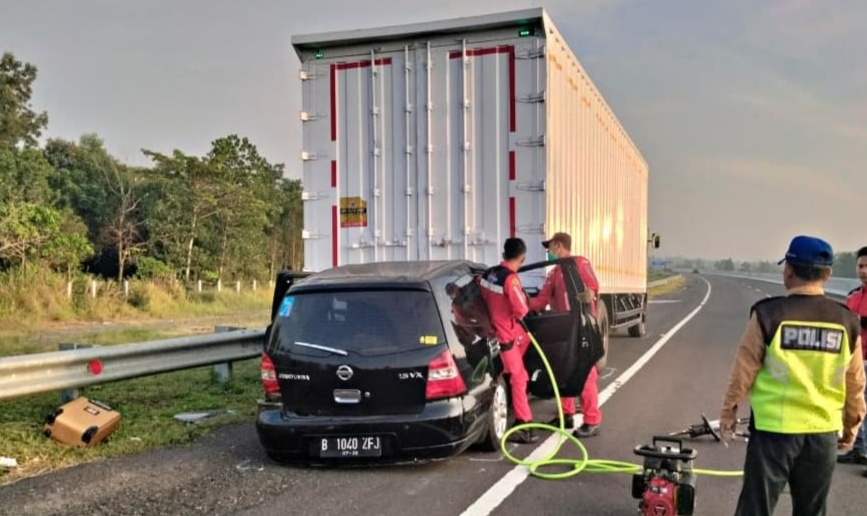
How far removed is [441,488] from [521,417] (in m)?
1.45

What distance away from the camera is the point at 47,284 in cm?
2002

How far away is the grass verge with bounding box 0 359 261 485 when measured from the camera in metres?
5.95

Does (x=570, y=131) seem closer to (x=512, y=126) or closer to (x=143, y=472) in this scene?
(x=512, y=126)

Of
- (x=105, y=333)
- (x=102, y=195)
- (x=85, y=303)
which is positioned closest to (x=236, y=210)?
(x=102, y=195)

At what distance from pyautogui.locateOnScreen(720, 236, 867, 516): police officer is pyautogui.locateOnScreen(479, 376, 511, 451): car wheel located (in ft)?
8.86

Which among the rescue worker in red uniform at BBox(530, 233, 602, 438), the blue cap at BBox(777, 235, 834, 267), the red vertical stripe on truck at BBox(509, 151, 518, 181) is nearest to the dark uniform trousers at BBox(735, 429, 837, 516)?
the blue cap at BBox(777, 235, 834, 267)

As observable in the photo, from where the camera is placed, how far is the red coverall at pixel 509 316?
638 centimetres

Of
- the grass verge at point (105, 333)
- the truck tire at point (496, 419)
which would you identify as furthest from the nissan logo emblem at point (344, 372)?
the grass verge at point (105, 333)

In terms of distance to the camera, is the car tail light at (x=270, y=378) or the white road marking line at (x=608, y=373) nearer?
the car tail light at (x=270, y=378)

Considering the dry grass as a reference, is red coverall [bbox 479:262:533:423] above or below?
above

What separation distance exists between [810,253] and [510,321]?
3.27 meters

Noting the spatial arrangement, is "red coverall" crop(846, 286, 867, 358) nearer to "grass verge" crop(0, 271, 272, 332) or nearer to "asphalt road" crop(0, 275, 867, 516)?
"asphalt road" crop(0, 275, 867, 516)

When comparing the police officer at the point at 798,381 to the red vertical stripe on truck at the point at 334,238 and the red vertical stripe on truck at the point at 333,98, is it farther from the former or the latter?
the red vertical stripe on truck at the point at 333,98

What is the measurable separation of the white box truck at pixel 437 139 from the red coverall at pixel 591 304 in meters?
1.42
